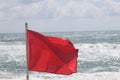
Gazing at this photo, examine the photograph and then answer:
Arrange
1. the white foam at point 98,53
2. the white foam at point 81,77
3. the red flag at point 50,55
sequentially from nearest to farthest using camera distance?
the red flag at point 50,55
the white foam at point 81,77
the white foam at point 98,53

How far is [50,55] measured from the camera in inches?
472

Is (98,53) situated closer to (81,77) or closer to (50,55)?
(81,77)

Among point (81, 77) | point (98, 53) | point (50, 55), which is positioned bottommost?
point (98, 53)

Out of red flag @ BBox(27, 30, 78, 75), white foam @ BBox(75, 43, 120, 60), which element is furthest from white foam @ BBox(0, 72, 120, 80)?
red flag @ BBox(27, 30, 78, 75)

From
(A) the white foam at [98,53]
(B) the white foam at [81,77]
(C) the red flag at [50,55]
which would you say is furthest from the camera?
(A) the white foam at [98,53]

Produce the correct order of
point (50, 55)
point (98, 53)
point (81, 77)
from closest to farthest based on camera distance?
point (50, 55) < point (81, 77) < point (98, 53)

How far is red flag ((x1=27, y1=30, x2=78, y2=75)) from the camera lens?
11859mm

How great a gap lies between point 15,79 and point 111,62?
11878 millimetres

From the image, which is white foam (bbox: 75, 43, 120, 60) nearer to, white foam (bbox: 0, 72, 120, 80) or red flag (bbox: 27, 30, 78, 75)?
white foam (bbox: 0, 72, 120, 80)

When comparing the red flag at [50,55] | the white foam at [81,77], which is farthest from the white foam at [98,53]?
the red flag at [50,55]

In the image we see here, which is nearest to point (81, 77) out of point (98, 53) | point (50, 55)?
point (50, 55)

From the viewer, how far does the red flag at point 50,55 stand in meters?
11.9

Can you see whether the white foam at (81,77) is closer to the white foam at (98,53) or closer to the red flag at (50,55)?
the white foam at (98,53)

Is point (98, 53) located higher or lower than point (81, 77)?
lower
